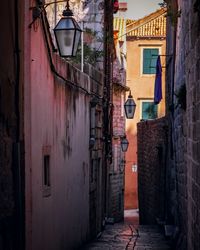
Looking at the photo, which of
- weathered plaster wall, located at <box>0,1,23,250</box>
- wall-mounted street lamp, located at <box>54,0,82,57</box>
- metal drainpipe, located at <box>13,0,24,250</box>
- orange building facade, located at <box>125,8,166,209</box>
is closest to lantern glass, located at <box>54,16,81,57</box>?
wall-mounted street lamp, located at <box>54,0,82,57</box>

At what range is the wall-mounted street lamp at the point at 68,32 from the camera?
8070mm

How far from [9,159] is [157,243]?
7.90 meters

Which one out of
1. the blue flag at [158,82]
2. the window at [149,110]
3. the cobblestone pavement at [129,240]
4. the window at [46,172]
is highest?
the blue flag at [158,82]

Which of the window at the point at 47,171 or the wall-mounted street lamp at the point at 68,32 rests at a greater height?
the wall-mounted street lamp at the point at 68,32

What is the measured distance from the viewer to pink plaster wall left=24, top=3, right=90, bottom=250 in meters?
7.08

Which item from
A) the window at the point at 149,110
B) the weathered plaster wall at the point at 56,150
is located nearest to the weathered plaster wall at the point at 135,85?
the window at the point at 149,110

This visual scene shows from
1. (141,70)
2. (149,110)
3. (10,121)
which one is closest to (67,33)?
(10,121)

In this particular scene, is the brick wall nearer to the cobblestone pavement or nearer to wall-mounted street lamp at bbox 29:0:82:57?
the cobblestone pavement

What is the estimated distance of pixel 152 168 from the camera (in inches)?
778

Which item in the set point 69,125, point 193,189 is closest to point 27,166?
point 193,189

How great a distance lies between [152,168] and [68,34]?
12.2m

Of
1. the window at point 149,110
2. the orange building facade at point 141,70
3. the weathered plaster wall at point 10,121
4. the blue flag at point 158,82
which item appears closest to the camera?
the weathered plaster wall at point 10,121

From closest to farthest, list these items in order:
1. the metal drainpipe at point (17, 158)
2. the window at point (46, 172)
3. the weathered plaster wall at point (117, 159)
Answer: the metal drainpipe at point (17, 158) < the window at point (46, 172) < the weathered plaster wall at point (117, 159)

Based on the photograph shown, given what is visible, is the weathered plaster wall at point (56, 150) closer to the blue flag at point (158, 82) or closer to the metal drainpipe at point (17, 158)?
the metal drainpipe at point (17, 158)
